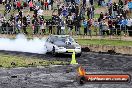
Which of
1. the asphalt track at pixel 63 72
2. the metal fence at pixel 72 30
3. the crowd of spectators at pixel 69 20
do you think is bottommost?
the asphalt track at pixel 63 72

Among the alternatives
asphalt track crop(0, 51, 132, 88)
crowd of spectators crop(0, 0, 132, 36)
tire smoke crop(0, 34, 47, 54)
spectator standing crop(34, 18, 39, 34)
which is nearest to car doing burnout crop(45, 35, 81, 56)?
asphalt track crop(0, 51, 132, 88)

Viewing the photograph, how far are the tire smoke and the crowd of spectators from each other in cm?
102

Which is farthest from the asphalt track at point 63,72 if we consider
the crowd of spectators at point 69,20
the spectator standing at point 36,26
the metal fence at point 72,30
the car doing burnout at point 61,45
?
the spectator standing at point 36,26

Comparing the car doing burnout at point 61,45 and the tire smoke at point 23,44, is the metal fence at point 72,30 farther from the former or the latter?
the car doing burnout at point 61,45

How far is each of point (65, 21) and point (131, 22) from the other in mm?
7161

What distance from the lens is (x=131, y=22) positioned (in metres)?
35.1

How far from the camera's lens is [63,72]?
24.2 metres

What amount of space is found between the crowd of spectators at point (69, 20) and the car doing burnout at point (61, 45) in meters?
4.29

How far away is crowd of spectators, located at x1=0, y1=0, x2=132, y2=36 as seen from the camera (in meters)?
36.7

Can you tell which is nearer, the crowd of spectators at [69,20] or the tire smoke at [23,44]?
the crowd of spectators at [69,20]

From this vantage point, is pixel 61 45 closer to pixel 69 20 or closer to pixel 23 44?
pixel 69 20

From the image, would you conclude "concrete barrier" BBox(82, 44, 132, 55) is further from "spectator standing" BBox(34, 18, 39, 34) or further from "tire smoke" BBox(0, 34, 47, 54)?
"spectator standing" BBox(34, 18, 39, 34)

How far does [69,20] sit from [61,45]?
6.92m

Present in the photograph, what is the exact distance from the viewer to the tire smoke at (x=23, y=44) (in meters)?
37.2
